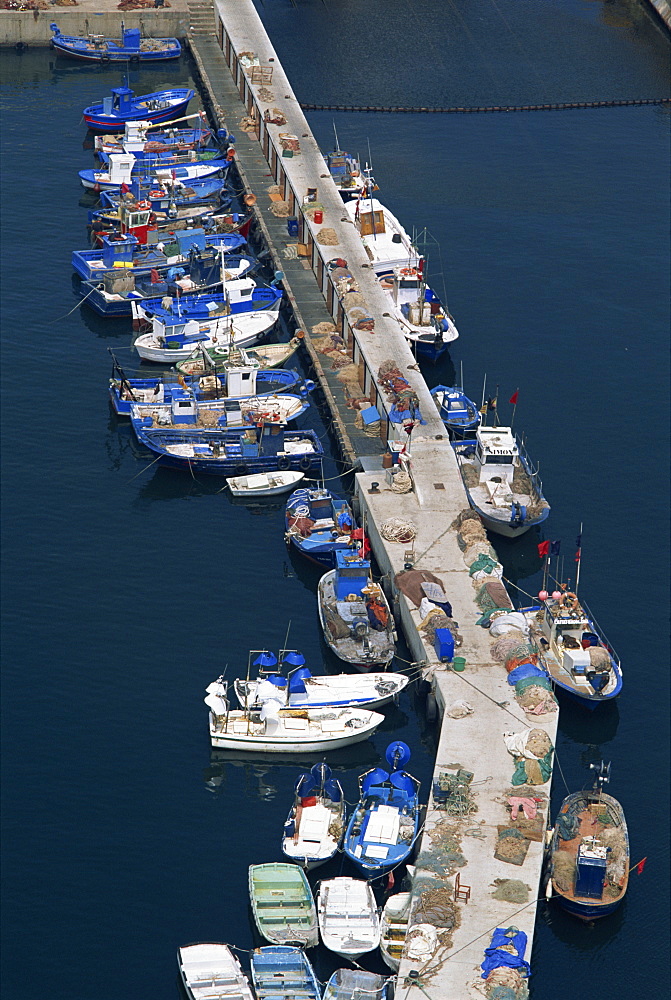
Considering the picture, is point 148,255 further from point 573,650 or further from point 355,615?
point 573,650

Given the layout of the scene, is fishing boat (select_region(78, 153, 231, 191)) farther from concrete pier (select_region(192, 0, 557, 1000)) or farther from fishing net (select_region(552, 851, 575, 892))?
fishing net (select_region(552, 851, 575, 892))

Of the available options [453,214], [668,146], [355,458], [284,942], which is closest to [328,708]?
[284,942]

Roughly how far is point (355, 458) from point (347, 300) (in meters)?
15.5

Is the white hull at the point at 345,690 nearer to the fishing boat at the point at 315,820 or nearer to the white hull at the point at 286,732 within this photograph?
the white hull at the point at 286,732

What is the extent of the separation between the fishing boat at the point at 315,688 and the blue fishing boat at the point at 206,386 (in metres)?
23.7

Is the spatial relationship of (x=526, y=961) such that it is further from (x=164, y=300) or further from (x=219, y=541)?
(x=164, y=300)

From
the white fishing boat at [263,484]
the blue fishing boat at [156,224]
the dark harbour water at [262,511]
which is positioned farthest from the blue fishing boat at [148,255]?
the white fishing boat at [263,484]

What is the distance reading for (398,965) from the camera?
5841cm

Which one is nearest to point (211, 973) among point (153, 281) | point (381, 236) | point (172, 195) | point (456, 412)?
point (456, 412)

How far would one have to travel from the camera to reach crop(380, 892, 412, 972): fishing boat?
2314 inches

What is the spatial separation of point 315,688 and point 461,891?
14.6m

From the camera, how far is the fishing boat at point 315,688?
7062 cm

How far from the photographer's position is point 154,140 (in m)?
124

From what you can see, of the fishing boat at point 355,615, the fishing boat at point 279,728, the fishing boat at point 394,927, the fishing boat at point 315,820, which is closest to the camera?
the fishing boat at point 394,927
